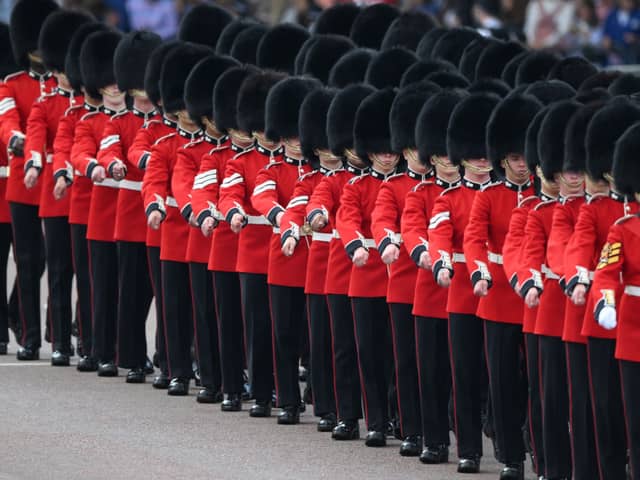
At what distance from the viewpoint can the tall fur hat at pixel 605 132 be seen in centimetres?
772

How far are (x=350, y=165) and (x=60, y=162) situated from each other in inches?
78.0

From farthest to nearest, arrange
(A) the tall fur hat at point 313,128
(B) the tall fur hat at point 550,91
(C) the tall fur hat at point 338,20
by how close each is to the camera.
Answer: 1. (C) the tall fur hat at point 338,20
2. (A) the tall fur hat at point 313,128
3. (B) the tall fur hat at point 550,91

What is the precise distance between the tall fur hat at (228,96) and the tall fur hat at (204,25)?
93.7 inches

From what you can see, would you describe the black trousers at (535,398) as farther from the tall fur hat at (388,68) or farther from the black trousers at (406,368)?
the tall fur hat at (388,68)

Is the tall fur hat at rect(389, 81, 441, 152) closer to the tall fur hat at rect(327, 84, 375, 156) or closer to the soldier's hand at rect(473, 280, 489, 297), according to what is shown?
the tall fur hat at rect(327, 84, 375, 156)

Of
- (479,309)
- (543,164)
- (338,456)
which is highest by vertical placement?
(543,164)

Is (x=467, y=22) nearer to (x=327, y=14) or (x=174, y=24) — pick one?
(x=174, y=24)

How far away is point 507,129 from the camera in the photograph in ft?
27.6

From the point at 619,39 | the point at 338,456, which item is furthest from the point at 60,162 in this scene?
the point at 619,39

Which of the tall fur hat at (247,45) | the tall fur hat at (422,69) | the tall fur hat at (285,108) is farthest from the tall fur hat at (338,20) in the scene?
the tall fur hat at (285,108)

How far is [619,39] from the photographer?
17.3 m

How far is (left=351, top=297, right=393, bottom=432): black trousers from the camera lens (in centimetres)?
891

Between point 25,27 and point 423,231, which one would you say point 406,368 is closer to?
point 423,231

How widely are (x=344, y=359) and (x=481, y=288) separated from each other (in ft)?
4.09
